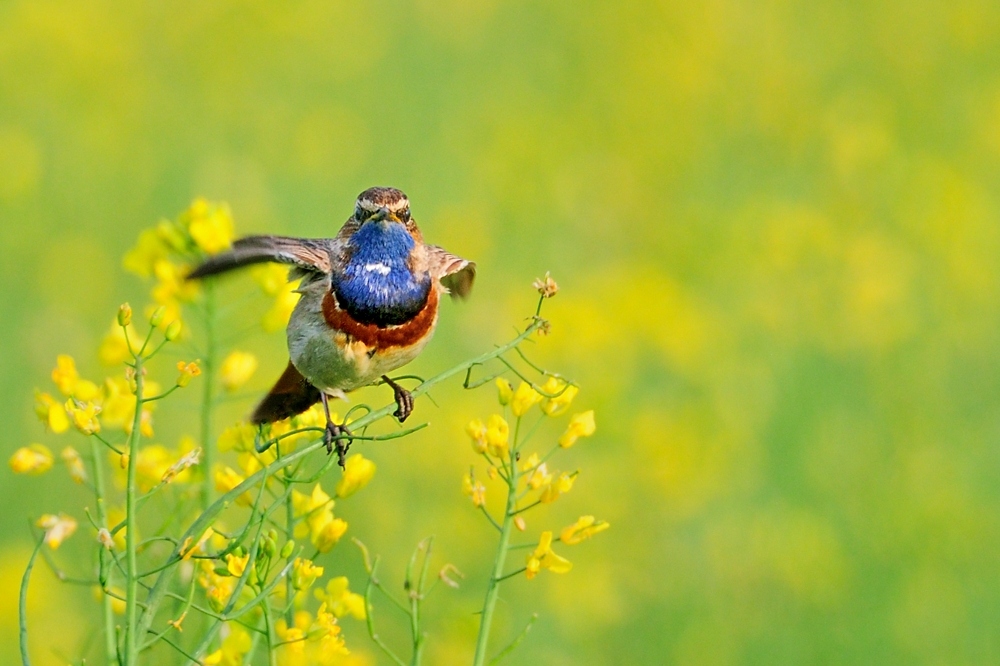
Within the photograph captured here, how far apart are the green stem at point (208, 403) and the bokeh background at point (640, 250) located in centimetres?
103

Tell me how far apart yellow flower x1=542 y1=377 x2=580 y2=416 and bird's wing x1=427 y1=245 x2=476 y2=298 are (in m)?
0.92

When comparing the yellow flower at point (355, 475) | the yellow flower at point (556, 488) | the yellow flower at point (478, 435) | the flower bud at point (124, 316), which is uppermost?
the flower bud at point (124, 316)

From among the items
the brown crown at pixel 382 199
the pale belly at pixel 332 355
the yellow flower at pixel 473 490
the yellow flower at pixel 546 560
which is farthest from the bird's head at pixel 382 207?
the yellow flower at pixel 546 560

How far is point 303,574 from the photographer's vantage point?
253 cm

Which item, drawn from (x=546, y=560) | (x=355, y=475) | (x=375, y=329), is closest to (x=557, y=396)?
(x=546, y=560)

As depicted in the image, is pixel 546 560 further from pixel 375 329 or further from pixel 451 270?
pixel 451 270

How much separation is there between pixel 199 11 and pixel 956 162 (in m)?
6.42

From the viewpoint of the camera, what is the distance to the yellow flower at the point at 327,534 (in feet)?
9.10

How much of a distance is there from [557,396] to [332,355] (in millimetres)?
876

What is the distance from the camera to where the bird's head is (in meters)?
3.58

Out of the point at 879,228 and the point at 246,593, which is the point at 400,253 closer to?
the point at 246,593

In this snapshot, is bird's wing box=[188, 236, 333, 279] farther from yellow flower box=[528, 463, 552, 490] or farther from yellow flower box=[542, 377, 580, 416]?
yellow flower box=[528, 463, 552, 490]

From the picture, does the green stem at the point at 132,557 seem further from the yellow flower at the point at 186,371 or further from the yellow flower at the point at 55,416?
the yellow flower at the point at 55,416

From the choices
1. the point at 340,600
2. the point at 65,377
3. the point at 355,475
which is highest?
the point at 65,377
